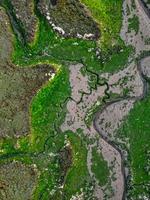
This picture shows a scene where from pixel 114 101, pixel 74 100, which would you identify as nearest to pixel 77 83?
pixel 74 100

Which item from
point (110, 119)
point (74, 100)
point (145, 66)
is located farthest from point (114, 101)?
point (145, 66)

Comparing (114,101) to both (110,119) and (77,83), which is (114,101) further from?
(77,83)

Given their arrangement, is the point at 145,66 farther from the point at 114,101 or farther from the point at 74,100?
the point at 74,100

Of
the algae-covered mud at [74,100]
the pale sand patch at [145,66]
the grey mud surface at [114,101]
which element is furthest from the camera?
the pale sand patch at [145,66]

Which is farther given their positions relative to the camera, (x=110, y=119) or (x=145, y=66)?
(x=145, y=66)

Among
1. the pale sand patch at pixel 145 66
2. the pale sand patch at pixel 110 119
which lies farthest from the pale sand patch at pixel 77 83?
the pale sand patch at pixel 145 66

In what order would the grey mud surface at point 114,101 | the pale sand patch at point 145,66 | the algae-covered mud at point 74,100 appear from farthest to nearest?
the pale sand patch at point 145,66 < the grey mud surface at point 114,101 < the algae-covered mud at point 74,100

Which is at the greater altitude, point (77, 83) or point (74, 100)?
point (77, 83)

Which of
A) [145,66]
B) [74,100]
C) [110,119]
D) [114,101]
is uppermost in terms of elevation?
[145,66]

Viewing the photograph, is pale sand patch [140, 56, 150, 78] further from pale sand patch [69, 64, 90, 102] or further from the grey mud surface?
pale sand patch [69, 64, 90, 102]

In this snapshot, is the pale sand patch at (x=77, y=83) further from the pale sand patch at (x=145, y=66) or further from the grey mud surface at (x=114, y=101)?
the pale sand patch at (x=145, y=66)
